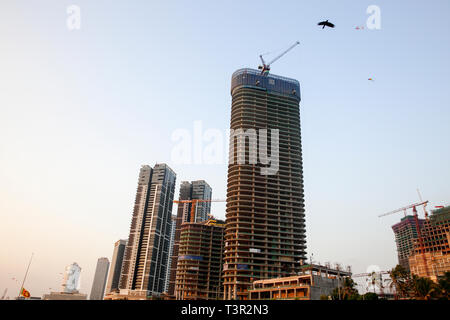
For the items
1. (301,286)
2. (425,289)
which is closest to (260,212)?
(301,286)

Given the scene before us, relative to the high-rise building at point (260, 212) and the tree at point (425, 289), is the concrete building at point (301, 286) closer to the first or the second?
the high-rise building at point (260, 212)

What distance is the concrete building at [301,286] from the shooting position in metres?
124

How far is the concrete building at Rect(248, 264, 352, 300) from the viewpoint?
408ft

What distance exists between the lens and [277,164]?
193m

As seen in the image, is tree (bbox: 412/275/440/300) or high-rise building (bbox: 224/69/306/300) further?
high-rise building (bbox: 224/69/306/300)

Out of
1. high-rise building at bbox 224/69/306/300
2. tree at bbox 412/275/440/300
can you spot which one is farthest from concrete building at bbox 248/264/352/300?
tree at bbox 412/275/440/300

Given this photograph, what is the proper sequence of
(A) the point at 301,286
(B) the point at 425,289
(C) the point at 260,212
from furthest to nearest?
(C) the point at 260,212 < (A) the point at 301,286 < (B) the point at 425,289

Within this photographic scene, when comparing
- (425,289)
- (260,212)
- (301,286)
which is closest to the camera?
(425,289)

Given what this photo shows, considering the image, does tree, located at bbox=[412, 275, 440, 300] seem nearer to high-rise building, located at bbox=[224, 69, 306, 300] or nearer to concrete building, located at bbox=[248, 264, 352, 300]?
concrete building, located at bbox=[248, 264, 352, 300]

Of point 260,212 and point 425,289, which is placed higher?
point 260,212

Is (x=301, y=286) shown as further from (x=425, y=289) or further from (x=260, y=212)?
(x=260, y=212)

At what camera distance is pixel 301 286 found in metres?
126
